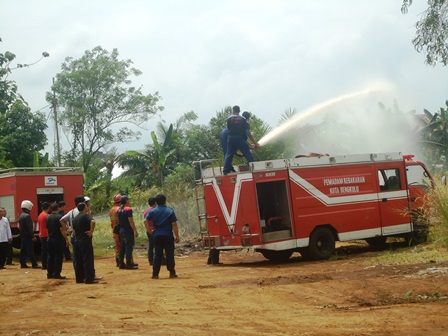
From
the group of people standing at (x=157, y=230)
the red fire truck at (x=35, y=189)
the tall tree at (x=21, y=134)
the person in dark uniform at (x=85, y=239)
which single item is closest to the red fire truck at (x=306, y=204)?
the group of people standing at (x=157, y=230)

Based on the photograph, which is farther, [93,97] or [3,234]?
[93,97]

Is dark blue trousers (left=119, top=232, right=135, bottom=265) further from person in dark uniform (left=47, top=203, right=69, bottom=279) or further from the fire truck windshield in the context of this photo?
the fire truck windshield

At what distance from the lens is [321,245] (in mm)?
17422

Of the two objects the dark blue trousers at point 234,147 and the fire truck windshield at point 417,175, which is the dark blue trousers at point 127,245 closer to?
the dark blue trousers at point 234,147

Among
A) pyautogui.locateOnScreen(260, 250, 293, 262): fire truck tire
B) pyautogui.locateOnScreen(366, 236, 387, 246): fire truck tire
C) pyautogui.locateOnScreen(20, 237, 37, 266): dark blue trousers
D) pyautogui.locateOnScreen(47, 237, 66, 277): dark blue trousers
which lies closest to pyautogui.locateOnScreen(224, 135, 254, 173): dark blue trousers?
pyautogui.locateOnScreen(260, 250, 293, 262): fire truck tire

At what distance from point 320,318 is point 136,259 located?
13.8 metres

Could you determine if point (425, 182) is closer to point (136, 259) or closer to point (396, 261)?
point (396, 261)

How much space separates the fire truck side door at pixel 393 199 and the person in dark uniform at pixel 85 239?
7.67 m

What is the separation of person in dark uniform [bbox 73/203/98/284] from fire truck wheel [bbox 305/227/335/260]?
207 inches

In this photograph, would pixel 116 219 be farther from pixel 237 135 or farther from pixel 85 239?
pixel 237 135

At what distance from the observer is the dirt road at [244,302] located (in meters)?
8.62

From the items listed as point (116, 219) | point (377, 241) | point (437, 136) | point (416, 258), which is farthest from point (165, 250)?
point (437, 136)

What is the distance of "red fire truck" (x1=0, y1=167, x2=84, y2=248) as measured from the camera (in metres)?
22.6

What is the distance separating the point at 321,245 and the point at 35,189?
32.5 feet
